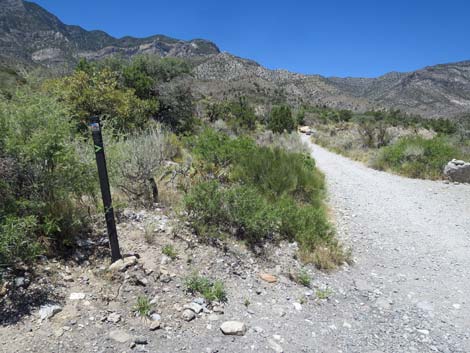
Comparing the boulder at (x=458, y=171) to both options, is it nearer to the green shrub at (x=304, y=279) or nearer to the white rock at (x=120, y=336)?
the green shrub at (x=304, y=279)

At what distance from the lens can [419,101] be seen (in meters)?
68.4

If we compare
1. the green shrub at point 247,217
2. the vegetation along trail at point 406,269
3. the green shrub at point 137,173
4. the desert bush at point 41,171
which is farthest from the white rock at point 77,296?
the vegetation along trail at point 406,269

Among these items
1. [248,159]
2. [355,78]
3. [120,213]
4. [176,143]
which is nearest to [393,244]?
[248,159]

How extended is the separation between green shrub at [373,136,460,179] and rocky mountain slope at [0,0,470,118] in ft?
127

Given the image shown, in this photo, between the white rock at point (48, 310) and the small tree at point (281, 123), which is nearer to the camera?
the white rock at point (48, 310)

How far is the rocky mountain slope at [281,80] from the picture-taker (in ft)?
194

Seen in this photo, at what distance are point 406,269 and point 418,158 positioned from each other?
737cm

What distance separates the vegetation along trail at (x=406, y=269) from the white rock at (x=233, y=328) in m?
0.79

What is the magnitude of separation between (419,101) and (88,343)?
82.7 meters

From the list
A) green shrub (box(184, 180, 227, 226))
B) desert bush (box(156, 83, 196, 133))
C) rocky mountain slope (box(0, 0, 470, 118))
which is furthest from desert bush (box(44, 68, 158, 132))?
rocky mountain slope (box(0, 0, 470, 118))

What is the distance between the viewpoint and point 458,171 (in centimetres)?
839

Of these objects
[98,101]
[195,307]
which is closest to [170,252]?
[195,307]

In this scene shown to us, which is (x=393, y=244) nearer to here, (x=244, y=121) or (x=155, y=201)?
(x=155, y=201)

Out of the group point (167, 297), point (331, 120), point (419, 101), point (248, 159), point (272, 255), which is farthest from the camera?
point (419, 101)
